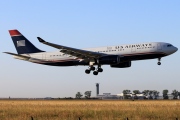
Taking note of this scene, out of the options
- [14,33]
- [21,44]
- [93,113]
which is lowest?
[93,113]

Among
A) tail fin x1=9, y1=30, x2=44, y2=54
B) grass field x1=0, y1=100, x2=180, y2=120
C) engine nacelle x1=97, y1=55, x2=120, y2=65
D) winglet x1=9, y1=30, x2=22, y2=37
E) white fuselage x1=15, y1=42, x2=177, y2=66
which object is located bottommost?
grass field x1=0, y1=100, x2=180, y2=120

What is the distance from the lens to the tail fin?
264 ft

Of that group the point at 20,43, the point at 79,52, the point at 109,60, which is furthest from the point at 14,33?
the point at 109,60

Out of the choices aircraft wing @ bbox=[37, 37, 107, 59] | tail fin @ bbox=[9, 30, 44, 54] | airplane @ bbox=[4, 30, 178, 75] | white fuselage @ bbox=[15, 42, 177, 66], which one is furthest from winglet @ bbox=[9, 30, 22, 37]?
white fuselage @ bbox=[15, 42, 177, 66]

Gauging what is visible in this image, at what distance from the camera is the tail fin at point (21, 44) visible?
80.6m

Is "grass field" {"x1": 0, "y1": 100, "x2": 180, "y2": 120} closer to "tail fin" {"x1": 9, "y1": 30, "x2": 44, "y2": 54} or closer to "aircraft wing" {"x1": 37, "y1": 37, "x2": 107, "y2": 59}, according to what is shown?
"aircraft wing" {"x1": 37, "y1": 37, "x2": 107, "y2": 59}

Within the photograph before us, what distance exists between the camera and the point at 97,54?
67938mm

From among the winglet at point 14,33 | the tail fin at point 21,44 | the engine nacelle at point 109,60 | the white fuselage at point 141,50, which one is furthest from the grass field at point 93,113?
the winglet at point 14,33

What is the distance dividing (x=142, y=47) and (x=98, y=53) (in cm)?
814

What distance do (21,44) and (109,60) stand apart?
24477 millimetres

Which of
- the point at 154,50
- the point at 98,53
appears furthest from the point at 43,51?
the point at 154,50

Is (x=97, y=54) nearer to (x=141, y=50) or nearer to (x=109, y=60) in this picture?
(x=109, y=60)

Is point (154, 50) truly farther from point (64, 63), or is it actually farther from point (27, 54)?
point (27, 54)

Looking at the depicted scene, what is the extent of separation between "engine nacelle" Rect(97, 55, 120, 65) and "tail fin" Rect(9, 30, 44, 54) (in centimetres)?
1711
